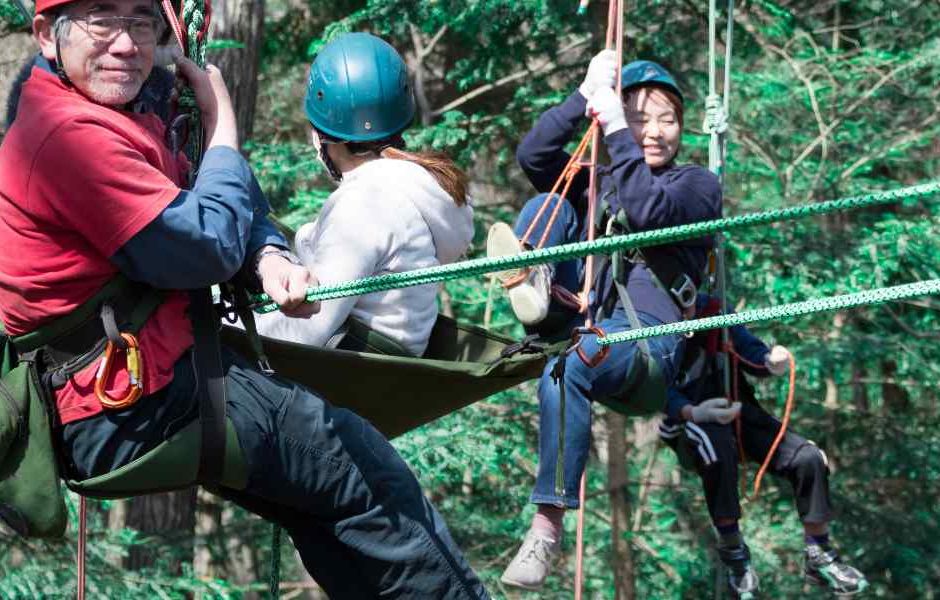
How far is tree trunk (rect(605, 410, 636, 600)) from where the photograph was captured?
809cm

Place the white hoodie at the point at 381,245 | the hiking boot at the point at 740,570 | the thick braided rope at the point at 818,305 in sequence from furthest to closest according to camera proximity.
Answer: the hiking boot at the point at 740,570 → the white hoodie at the point at 381,245 → the thick braided rope at the point at 818,305

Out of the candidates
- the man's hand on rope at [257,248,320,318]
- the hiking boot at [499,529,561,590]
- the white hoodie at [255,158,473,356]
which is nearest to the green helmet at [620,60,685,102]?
the white hoodie at [255,158,473,356]

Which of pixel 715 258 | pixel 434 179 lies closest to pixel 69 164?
pixel 434 179

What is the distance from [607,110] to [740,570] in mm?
Result: 1599

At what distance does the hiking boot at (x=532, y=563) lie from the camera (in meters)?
4.30

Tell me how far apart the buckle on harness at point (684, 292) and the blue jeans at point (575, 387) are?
112 mm

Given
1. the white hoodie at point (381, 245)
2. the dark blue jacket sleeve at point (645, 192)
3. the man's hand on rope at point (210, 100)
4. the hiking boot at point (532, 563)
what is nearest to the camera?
the man's hand on rope at point (210, 100)

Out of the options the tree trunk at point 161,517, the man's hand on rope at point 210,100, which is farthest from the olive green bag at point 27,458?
the tree trunk at point 161,517

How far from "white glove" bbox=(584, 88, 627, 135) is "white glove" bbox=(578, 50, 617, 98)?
0.08 feet

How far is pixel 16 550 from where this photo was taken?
763 cm

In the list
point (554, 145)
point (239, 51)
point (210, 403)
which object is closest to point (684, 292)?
point (554, 145)

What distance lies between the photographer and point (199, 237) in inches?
113

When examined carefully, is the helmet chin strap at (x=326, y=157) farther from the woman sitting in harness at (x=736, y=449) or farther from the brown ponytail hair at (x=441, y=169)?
the woman sitting in harness at (x=736, y=449)

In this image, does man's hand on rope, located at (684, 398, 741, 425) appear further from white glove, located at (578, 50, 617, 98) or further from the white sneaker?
the white sneaker
